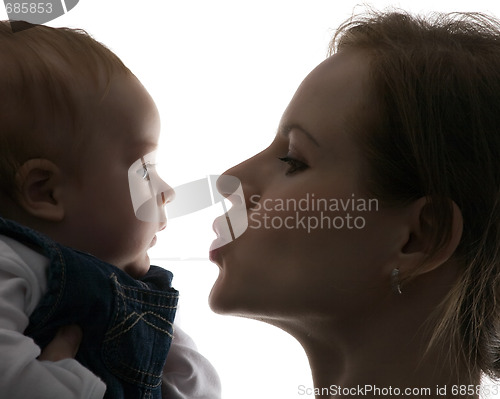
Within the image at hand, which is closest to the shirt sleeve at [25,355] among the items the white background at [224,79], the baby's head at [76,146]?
the baby's head at [76,146]

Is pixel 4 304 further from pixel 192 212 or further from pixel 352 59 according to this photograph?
pixel 352 59

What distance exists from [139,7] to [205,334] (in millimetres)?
618

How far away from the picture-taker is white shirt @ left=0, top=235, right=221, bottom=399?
75cm

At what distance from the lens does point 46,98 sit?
36.9 inches

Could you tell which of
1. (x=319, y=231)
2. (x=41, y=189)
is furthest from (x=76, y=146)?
(x=319, y=231)

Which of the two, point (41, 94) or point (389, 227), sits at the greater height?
point (41, 94)

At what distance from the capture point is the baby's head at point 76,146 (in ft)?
3.05

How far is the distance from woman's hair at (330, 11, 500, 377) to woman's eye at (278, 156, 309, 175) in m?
0.08

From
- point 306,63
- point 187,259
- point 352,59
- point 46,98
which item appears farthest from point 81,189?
point 306,63

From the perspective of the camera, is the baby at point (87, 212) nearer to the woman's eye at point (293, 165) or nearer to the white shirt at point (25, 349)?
the white shirt at point (25, 349)

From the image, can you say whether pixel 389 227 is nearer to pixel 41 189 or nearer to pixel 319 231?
pixel 319 231

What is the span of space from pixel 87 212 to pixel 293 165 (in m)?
0.27

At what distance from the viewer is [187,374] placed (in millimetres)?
1033

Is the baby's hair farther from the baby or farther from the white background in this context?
the white background
